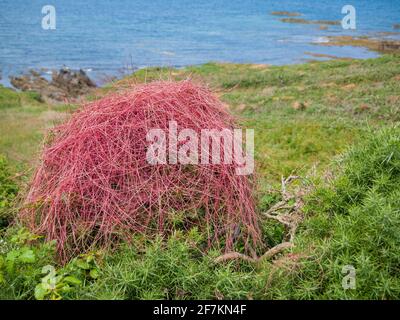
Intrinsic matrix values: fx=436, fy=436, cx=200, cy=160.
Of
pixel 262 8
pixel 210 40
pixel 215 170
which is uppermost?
pixel 262 8

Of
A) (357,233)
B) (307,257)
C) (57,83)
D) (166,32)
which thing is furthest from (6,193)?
(166,32)

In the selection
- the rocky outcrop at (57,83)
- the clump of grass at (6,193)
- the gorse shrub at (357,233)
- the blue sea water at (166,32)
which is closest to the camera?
the gorse shrub at (357,233)

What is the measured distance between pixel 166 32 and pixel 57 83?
3682 cm

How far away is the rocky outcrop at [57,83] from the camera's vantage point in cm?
3078

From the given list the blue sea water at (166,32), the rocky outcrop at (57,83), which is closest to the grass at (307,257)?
the blue sea water at (166,32)

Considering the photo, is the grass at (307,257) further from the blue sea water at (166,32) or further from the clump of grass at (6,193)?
the blue sea water at (166,32)

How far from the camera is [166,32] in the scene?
6712cm

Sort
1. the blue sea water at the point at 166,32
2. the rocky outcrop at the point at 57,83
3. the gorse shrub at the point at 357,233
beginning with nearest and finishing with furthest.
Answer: the gorse shrub at the point at 357,233 < the rocky outcrop at the point at 57,83 < the blue sea water at the point at 166,32

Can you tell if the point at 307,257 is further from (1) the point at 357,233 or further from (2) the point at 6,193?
(2) the point at 6,193

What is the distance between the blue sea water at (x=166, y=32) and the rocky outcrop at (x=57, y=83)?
6.84 feet

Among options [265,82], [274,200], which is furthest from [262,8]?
[274,200]

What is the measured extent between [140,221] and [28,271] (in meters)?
0.91

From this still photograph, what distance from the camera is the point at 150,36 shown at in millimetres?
62969
